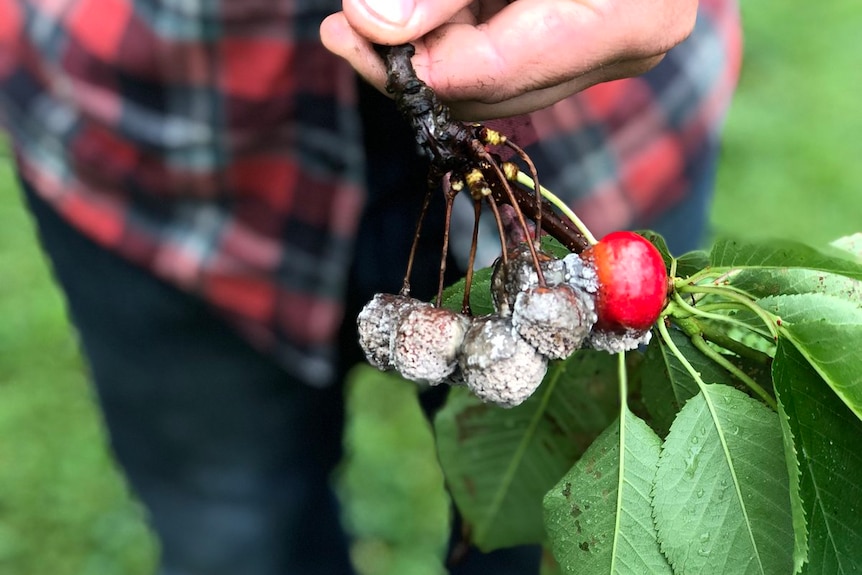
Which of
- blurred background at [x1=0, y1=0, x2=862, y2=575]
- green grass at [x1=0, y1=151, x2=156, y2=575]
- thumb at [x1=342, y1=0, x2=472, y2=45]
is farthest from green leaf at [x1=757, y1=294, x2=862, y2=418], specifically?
green grass at [x1=0, y1=151, x2=156, y2=575]

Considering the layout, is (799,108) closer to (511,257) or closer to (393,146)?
(393,146)

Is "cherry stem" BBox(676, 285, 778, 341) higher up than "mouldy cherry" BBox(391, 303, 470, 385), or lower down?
higher up

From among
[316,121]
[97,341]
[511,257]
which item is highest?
[511,257]

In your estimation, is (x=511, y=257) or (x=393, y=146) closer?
(x=511, y=257)

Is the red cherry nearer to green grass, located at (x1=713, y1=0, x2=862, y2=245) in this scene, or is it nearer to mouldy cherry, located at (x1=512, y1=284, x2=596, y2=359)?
mouldy cherry, located at (x1=512, y1=284, x2=596, y2=359)

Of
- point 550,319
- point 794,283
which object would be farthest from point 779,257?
point 550,319

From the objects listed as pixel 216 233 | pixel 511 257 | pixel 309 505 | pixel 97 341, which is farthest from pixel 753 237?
pixel 309 505

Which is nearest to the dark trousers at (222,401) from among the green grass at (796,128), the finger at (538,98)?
the finger at (538,98)
